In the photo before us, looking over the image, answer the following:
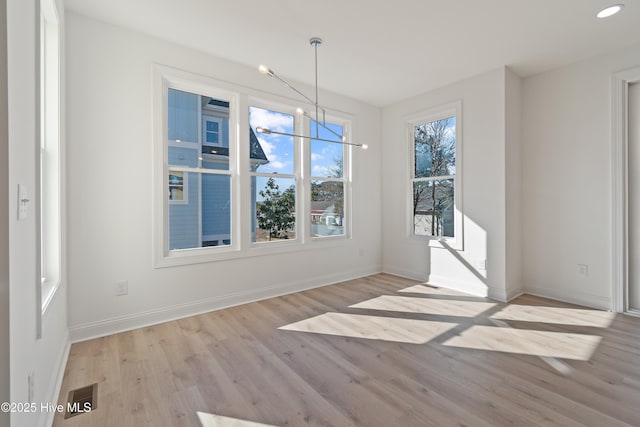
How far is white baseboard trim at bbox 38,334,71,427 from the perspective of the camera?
64.1 inches

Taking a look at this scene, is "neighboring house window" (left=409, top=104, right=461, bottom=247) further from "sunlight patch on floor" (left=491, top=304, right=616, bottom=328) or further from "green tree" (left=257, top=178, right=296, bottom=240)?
"green tree" (left=257, top=178, right=296, bottom=240)

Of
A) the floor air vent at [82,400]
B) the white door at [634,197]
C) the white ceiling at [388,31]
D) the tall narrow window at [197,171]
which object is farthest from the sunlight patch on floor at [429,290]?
the floor air vent at [82,400]

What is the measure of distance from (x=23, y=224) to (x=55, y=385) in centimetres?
132

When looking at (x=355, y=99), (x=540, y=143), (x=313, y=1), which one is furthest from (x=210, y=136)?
(x=540, y=143)

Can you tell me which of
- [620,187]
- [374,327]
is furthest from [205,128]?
[620,187]

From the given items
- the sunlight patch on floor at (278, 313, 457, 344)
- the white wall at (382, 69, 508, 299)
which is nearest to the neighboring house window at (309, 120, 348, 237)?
the white wall at (382, 69, 508, 299)

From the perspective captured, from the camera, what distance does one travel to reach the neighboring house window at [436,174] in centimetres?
426

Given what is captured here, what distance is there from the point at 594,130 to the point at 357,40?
2.88 meters

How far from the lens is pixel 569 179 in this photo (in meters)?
3.63

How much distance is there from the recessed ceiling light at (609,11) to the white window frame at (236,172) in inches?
115

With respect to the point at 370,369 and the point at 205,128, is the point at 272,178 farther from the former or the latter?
the point at 370,369

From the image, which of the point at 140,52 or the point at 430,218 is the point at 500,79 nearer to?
the point at 430,218

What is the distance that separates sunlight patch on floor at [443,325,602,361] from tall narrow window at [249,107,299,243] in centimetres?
243

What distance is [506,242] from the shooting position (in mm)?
3705
